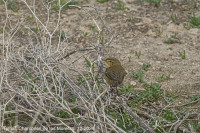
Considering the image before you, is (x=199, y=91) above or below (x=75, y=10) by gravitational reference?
below

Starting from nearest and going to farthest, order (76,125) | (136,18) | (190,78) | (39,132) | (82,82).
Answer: (76,125)
(39,132)
(82,82)
(190,78)
(136,18)

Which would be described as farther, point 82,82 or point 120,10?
point 120,10

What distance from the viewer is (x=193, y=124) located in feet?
20.2

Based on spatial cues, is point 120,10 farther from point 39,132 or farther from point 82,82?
point 39,132

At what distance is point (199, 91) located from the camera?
23.8 feet

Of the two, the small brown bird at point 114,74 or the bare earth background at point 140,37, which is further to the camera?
the bare earth background at point 140,37

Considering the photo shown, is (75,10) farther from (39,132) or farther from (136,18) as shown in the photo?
(39,132)

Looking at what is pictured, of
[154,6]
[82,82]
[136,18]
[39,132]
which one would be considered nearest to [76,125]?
[39,132]

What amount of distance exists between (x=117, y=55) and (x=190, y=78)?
159 cm

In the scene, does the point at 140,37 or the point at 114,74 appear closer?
the point at 114,74

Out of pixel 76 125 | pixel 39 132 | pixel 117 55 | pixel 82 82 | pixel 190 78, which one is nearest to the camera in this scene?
pixel 76 125

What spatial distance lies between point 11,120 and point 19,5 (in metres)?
4.82

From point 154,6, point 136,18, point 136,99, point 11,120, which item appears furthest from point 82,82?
point 154,6

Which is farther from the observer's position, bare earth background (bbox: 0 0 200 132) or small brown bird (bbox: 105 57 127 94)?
bare earth background (bbox: 0 0 200 132)
